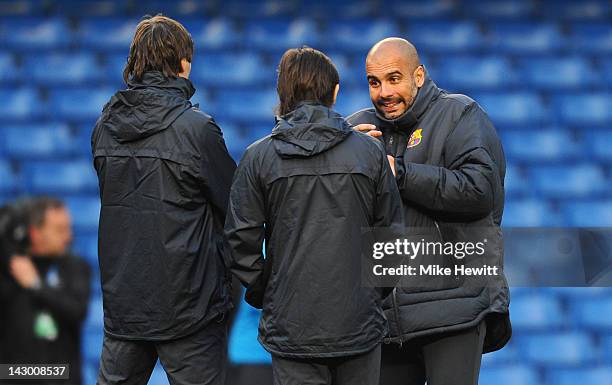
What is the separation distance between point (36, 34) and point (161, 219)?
10.3ft

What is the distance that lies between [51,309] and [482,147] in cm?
192

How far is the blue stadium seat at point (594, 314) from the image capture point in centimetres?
418

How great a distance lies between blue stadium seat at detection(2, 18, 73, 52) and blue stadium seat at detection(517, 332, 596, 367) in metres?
2.83

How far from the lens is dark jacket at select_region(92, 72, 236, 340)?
6.91 feet

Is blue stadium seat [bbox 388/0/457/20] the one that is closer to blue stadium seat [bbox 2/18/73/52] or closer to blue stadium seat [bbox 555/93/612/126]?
blue stadium seat [bbox 555/93/612/126]

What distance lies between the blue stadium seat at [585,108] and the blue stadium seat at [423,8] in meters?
0.78

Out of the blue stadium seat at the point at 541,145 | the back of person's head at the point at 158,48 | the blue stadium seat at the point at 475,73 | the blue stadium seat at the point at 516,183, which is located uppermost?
the back of person's head at the point at 158,48

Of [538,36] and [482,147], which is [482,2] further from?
[482,147]

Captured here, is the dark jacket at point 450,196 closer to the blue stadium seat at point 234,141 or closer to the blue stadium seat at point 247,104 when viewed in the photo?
the blue stadium seat at point 234,141

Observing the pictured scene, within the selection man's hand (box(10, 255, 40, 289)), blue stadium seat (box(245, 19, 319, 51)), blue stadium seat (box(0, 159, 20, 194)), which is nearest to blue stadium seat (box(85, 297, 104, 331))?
man's hand (box(10, 255, 40, 289))

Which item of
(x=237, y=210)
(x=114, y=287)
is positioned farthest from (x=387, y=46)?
(x=114, y=287)

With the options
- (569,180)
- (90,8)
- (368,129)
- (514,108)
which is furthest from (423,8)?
(368,129)

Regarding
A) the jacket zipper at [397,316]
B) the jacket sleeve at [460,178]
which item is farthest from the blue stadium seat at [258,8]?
the jacket zipper at [397,316]

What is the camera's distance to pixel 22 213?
386cm
